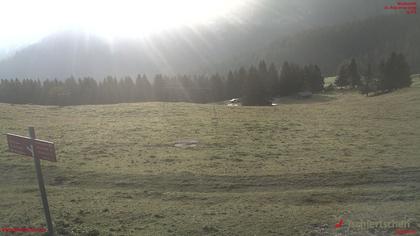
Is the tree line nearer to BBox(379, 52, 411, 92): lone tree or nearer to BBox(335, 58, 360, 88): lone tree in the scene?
BBox(335, 58, 360, 88): lone tree

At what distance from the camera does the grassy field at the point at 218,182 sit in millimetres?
10180

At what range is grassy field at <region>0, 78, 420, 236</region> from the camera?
1018 cm

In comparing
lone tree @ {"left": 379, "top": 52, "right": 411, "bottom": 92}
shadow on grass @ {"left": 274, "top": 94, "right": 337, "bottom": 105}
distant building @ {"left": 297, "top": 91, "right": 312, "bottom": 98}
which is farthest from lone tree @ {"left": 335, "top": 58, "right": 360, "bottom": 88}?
lone tree @ {"left": 379, "top": 52, "right": 411, "bottom": 92}

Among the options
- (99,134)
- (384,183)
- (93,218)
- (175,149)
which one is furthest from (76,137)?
(384,183)

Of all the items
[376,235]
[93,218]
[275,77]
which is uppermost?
[275,77]

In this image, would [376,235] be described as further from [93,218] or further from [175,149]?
[175,149]

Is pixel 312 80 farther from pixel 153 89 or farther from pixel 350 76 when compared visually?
pixel 153 89

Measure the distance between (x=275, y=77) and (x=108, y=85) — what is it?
5109 centimetres

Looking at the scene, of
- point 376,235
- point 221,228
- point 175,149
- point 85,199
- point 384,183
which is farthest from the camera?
point 175,149

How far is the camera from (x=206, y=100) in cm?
9656

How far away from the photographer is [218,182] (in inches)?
549

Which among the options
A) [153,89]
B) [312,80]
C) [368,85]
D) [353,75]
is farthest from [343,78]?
[153,89]

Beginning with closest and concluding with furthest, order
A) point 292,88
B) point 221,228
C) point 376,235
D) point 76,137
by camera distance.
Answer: point 376,235, point 221,228, point 76,137, point 292,88

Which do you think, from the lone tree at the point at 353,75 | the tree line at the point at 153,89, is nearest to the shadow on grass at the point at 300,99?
the tree line at the point at 153,89
